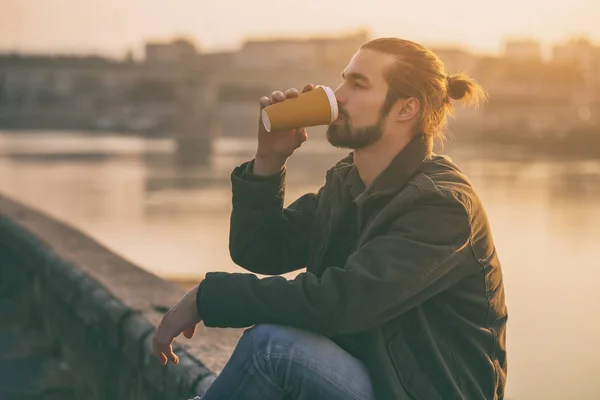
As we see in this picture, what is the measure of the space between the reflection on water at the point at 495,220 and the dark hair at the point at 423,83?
339 cm

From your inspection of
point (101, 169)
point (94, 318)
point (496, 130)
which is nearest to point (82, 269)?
point (94, 318)

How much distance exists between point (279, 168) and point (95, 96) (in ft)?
197

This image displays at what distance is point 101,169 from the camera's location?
83.7ft

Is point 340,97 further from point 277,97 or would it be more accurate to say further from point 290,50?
point 290,50

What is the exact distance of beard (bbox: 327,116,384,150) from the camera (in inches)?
65.6

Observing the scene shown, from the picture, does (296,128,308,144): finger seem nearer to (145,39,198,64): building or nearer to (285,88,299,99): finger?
(285,88,299,99): finger

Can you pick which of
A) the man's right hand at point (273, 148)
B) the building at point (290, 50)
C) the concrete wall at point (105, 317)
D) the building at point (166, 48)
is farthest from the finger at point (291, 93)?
the building at point (166, 48)

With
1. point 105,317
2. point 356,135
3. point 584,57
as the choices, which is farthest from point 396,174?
point 584,57

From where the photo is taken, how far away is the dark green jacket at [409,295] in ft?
4.78

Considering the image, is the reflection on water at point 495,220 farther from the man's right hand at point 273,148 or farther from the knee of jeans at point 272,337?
the knee of jeans at point 272,337

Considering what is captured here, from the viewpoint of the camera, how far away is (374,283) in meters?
1.45

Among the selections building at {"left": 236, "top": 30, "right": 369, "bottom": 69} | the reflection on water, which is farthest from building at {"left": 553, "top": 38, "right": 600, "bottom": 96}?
the reflection on water

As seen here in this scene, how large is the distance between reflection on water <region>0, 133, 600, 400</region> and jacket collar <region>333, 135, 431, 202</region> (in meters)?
3.43

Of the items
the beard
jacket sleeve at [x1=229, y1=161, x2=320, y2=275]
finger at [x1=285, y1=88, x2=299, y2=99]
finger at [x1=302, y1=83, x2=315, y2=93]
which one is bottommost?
jacket sleeve at [x1=229, y1=161, x2=320, y2=275]
